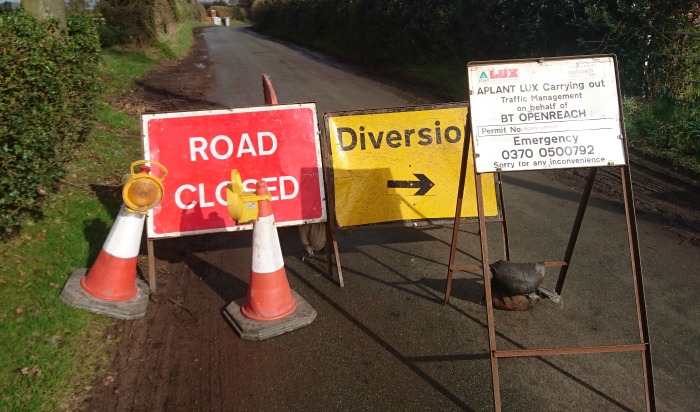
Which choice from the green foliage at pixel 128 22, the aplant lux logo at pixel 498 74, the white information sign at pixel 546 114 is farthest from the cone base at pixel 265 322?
the green foliage at pixel 128 22

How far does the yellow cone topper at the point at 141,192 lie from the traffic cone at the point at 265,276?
86cm

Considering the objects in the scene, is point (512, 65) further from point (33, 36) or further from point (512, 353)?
point (33, 36)

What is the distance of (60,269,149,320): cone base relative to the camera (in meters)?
4.54

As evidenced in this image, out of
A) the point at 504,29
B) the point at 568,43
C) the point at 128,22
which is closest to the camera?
the point at 568,43

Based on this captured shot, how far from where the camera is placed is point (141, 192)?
4.64 meters

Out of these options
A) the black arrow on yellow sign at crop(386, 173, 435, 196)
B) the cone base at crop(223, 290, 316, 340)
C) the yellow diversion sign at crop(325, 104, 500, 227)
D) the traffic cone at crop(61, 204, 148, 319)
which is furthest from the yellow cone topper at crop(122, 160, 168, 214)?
the black arrow on yellow sign at crop(386, 173, 435, 196)

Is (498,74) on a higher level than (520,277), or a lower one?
higher

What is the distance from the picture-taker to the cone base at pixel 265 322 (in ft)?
14.2

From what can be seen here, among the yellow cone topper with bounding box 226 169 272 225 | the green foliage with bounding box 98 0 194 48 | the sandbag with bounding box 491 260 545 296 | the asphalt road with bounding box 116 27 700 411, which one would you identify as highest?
the green foliage with bounding box 98 0 194 48

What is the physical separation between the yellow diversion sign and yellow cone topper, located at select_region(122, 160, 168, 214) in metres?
1.64

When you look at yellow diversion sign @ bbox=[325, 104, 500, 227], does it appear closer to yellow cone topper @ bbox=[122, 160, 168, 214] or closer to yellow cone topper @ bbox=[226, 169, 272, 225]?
yellow cone topper @ bbox=[226, 169, 272, 225]

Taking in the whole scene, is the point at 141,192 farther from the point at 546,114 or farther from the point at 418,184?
the point at 546,114

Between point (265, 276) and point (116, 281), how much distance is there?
1267 mm

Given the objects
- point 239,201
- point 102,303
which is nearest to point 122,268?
point 102,303
